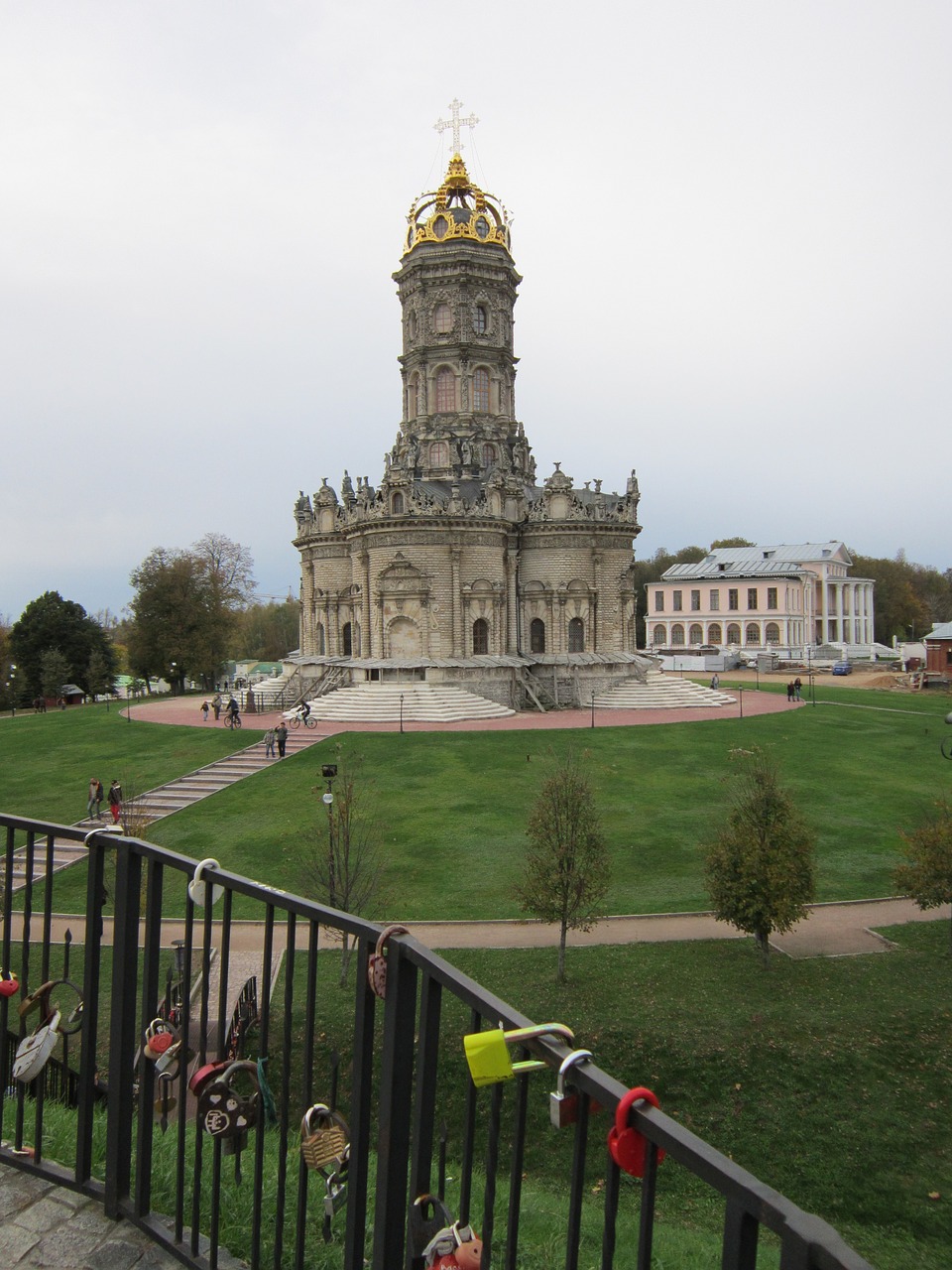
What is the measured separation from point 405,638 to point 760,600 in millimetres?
47469

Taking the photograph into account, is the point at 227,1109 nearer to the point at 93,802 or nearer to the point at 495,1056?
the point at 495,1056

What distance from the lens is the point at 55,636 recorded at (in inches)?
2415

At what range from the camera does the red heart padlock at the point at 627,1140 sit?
2318 mm

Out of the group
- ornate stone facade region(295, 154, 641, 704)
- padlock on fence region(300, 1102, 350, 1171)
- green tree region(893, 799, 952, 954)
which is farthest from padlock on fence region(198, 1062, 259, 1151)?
ornate stone facade region(295, 154, 641, 704)

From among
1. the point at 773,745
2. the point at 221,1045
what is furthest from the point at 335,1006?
the point at 773,745

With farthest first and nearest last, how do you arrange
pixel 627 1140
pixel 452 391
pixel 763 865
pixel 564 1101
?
pixel 452 391 → pixel 763 865 → pixel 564 1101 → pixel 627 1140

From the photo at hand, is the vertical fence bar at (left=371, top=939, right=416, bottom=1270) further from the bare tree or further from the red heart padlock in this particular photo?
the bare tree

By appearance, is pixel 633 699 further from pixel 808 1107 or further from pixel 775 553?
pixel 775 553

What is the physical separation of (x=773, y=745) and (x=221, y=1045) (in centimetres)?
3286

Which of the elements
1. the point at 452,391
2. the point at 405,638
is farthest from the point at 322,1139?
the point at 452,391

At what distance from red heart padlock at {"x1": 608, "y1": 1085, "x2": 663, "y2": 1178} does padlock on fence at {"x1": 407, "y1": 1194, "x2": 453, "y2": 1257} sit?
1165mm

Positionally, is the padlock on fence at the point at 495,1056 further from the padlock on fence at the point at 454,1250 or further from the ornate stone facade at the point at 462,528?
the ornate stone facade at the point at 462,528

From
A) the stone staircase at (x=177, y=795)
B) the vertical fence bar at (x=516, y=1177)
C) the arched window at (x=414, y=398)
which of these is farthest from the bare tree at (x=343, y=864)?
the arched window at (x=414, y=398)

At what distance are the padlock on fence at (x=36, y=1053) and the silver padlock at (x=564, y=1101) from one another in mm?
2966
